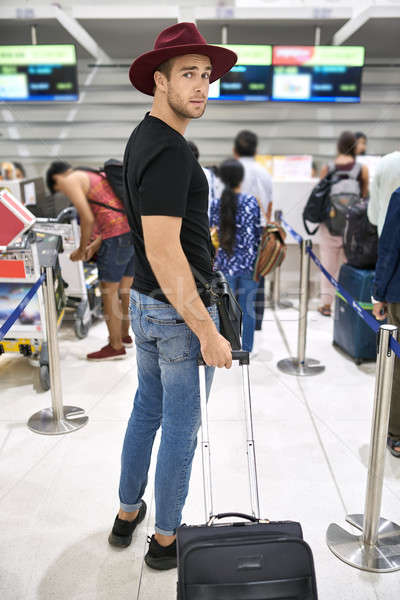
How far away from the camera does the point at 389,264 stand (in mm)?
2105

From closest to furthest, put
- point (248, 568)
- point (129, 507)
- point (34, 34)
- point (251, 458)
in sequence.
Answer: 1. point (248, 568)
2. point (251, 458)
3. point (129, 507)
4. point (34, 34)

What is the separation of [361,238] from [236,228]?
0.93 m

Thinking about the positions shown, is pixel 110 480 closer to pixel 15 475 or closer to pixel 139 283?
pixel 15 475

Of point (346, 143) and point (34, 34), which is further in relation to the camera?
point (34, 34)

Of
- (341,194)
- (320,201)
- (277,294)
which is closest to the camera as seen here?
(341,194)

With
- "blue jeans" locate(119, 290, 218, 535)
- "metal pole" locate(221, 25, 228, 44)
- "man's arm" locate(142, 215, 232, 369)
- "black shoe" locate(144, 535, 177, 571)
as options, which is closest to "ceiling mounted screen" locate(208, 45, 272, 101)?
"metal pole" locate(221, 25, 228, 44)

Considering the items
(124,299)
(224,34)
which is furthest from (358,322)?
(224,34)

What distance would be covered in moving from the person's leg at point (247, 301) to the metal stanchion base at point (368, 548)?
152cm

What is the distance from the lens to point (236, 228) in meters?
2.95

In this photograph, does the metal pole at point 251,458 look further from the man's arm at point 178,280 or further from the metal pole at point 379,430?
the metal pole at point 379,430

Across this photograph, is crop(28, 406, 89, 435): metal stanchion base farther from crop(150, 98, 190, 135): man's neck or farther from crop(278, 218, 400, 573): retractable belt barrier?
crop(150, 98, 190, 135): man's neck

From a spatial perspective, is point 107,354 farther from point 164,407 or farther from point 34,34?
point 34,34

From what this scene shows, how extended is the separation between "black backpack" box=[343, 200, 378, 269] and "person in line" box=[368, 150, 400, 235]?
628 millimetres

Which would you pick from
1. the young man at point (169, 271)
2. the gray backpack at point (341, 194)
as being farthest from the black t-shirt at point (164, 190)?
the gray backpack at point (341, 194)
